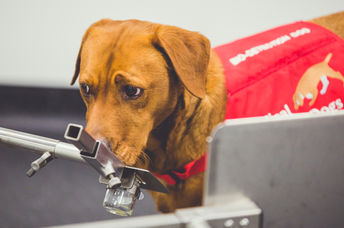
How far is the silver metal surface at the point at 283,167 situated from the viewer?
472 mm

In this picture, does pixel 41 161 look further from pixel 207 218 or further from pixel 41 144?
pixel 207 218

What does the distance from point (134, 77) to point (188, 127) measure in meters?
0.29

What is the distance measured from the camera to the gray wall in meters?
2.19

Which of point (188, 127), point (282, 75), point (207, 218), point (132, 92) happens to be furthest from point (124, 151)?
point (282, 75)

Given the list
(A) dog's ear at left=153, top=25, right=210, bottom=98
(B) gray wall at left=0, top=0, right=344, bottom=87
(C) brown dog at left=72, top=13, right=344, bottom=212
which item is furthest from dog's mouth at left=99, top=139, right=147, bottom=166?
(B) gray wall at left=0, top=0, right=344, bottom=87

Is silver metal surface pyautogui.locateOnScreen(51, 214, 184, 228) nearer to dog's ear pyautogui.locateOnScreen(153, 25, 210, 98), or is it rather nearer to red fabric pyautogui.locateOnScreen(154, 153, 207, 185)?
dog's ear pyautogui.locateOnScreen(153, 25, 210, 98)

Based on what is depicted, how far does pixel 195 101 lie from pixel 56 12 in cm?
150

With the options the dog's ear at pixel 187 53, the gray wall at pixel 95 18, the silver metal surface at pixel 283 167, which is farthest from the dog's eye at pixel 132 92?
the gray wall at pixel 95 18

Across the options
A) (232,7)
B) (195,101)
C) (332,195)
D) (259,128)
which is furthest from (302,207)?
(232,7)

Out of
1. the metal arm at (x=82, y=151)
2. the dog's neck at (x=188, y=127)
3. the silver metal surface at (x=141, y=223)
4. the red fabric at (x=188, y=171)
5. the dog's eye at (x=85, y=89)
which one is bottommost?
the red fabric at (x=188, y=171)

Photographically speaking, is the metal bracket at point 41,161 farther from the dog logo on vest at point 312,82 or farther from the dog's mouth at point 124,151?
the dog logo on vest at point 312,82

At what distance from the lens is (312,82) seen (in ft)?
4.34

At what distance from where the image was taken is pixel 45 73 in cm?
236

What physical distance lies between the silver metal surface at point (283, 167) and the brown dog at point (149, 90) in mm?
525
